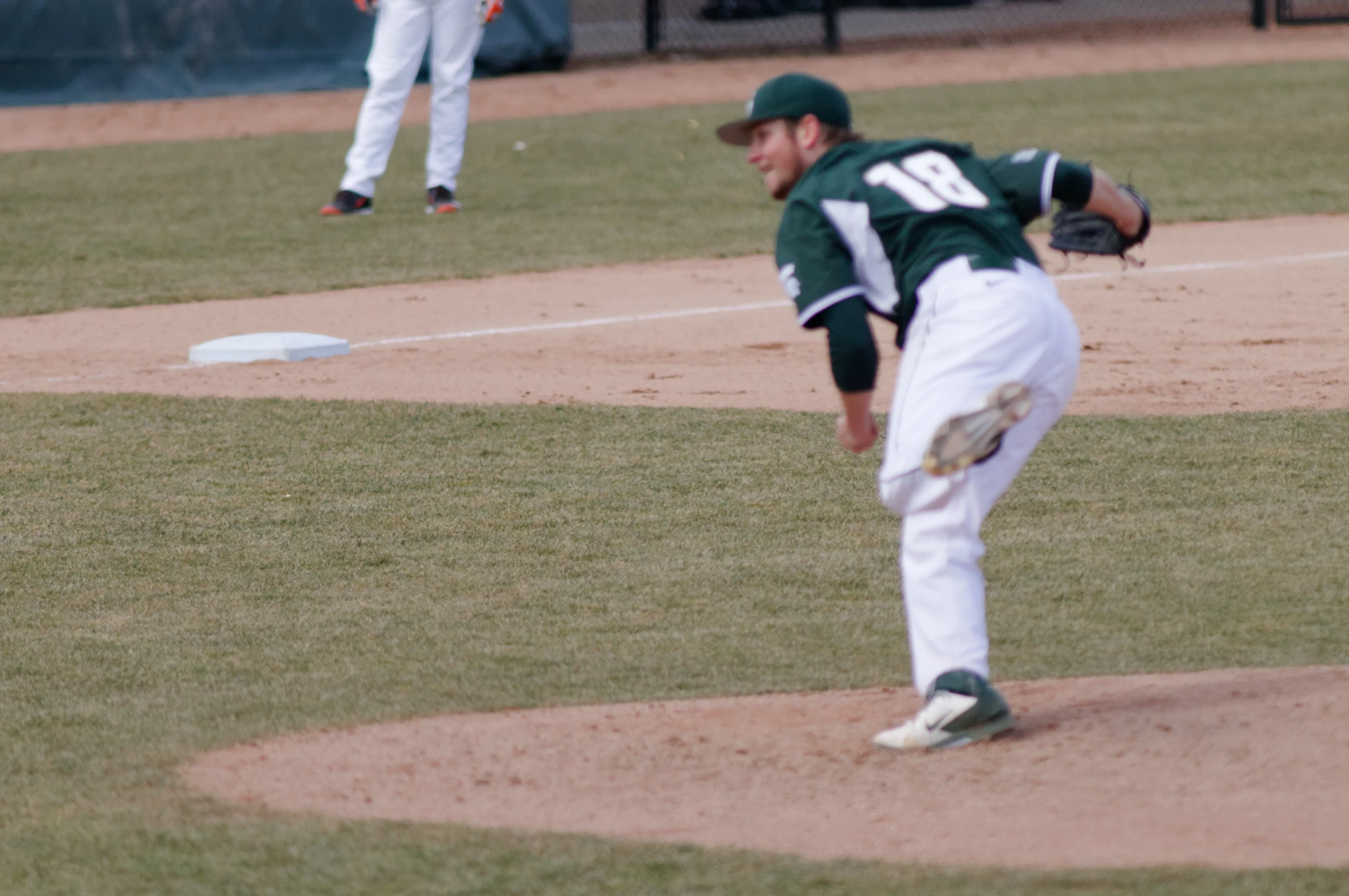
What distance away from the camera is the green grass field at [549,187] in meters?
10.2

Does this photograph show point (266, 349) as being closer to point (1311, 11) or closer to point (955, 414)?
point (955, 414)

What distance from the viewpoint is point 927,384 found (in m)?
3.48

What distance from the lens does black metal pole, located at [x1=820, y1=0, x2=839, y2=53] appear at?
2214 cm

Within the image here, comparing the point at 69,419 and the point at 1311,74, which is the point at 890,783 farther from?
the point at 1311,74

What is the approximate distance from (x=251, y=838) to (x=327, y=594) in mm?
1650

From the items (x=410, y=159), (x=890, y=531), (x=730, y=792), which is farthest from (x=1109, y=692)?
(x=410, y=159)

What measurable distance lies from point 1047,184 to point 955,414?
52 centimetres

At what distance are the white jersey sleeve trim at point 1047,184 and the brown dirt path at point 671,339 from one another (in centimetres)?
311

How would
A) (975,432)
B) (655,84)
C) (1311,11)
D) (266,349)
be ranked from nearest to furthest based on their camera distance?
(975,432) < (266,349) < (655,84) < (1311,11)

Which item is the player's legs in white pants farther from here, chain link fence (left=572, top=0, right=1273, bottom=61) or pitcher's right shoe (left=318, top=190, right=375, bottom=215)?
chain link fence (left=572, top=0, right=1273, bottom=61)

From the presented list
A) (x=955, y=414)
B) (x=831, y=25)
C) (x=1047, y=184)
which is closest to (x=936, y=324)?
(x=955, y=414)

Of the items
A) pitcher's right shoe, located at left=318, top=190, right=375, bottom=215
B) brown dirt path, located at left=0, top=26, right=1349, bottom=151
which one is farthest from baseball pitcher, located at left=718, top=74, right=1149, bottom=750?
brown dirt path, located at left=0, top=26, right=1349, bottom=151

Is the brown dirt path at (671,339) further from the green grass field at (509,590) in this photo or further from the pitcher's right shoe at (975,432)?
the pitcher's right shoe at (975,432)

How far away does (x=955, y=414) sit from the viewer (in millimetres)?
3418
